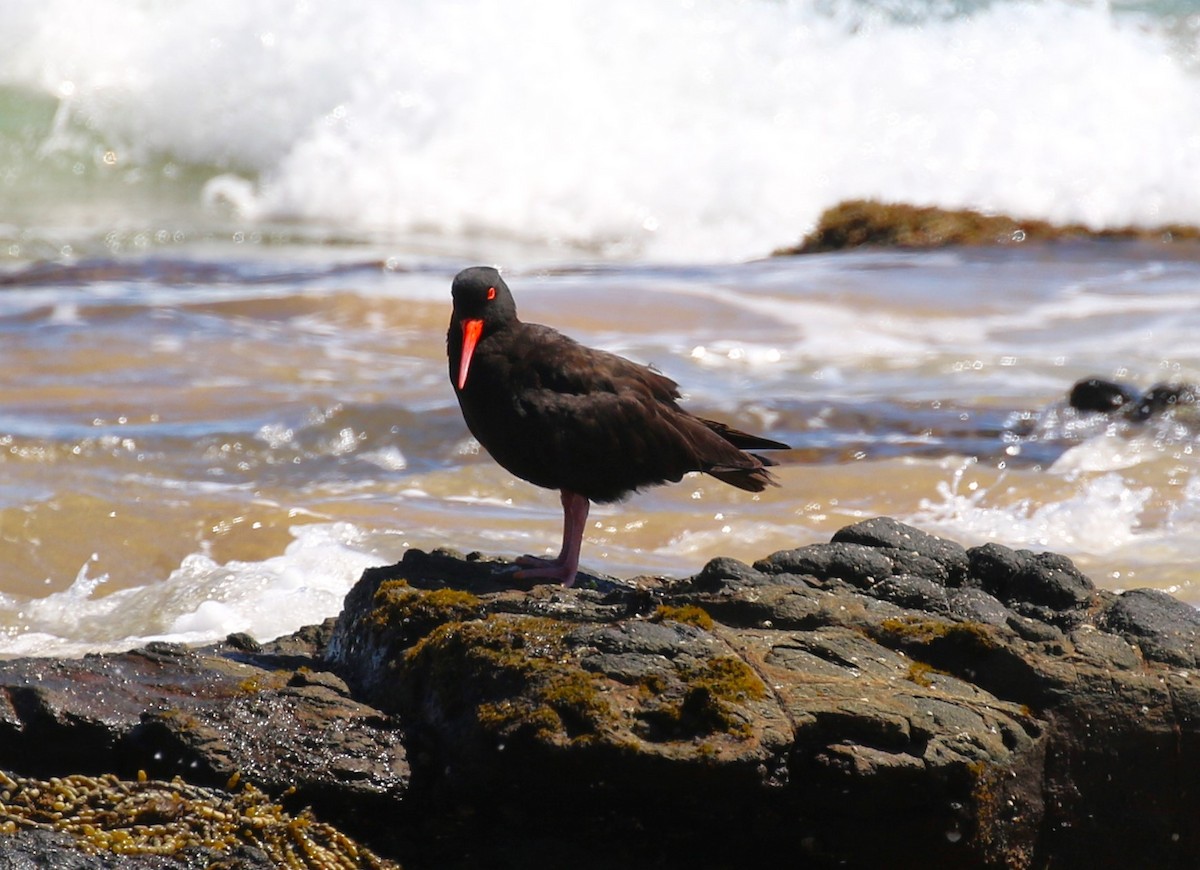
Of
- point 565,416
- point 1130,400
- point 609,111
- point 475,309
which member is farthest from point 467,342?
point 609,111

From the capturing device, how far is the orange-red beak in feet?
16.4

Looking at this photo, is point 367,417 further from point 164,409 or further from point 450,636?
point 450,636

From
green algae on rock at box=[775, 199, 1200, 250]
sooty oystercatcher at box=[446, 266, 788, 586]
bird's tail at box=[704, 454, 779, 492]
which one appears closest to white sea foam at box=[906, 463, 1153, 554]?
bird's tail at box=[704, 454, 779, 492]

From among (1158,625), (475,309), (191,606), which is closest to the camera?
(1158,625)

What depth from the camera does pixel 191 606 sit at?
6.12 meters

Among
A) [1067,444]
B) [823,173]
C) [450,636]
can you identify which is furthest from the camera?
[823,173]

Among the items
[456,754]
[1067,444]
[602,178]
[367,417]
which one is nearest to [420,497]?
[367,417]

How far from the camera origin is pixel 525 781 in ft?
11.2

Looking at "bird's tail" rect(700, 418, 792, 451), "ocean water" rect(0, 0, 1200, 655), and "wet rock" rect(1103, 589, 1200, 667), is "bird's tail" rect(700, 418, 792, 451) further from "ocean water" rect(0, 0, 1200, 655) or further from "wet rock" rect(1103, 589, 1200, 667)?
"ocean water" rect(0, 0, 1200, 655)

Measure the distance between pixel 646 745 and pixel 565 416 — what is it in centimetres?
177

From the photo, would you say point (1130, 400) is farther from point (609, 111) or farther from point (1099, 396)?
point (609, 111)

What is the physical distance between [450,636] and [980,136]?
1720 cm

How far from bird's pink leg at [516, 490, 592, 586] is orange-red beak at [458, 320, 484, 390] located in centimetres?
55

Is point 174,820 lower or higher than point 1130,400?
lower
